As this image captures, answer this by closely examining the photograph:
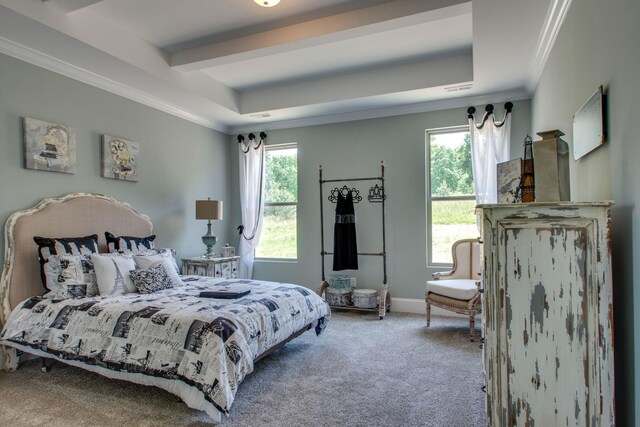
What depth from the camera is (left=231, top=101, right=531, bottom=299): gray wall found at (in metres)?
4.76

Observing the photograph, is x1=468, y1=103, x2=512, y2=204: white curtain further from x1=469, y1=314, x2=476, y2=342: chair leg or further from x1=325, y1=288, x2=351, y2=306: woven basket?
x1=325, y1=288, x2=351, y2=306: woven basket

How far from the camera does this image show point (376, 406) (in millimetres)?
2438

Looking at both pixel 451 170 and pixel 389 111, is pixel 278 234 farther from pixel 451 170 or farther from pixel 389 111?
pixel 451 170

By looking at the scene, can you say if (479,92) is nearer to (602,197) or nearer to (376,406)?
(602,197)

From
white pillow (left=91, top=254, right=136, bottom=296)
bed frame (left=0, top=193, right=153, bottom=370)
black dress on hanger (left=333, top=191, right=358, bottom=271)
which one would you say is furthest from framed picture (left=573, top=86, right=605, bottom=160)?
bed frame (left=0, top=193, right=153, bottom=370)

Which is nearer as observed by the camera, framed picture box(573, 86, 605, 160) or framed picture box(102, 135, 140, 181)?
framed picture box(573, 86, 605, 160)

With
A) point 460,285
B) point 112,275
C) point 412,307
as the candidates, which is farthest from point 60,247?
point 412,307

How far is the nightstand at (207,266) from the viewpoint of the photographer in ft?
14.9

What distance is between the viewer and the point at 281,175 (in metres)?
5.61

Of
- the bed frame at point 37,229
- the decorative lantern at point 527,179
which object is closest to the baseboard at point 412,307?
the decorative lantern at point 527,179

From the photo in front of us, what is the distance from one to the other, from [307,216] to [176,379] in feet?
10.8

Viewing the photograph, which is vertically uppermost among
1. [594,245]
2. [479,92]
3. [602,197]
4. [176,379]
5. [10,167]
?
[479,92]

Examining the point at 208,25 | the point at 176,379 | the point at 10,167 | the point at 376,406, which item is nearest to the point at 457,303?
the point at 376,406

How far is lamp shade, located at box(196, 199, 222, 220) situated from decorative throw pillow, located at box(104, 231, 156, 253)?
915 millimetres
